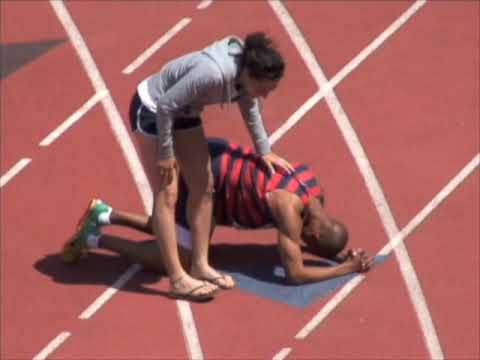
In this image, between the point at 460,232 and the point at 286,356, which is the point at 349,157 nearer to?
the point at 460,232

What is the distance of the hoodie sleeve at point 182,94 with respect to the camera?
29.3 feet

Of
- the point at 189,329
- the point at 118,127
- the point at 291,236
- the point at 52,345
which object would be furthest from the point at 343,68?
the point at 52,345

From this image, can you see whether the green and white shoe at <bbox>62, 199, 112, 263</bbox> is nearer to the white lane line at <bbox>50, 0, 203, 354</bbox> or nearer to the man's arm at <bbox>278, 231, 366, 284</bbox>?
the white lane line at <bbox>50, 0, 203, 354</bbox>

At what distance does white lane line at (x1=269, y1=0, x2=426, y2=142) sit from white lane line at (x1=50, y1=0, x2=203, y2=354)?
1.08 metres

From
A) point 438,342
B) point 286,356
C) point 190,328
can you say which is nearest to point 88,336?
point 190,328

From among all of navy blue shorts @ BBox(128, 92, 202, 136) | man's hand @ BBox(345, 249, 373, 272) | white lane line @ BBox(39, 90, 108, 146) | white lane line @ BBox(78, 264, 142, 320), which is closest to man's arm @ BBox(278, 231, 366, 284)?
man's hand @ BBox(345, 249, 373, 272)

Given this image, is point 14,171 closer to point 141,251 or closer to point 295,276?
point 141,251

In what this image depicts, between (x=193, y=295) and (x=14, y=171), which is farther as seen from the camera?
(x=14, y=171)

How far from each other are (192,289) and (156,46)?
10.6ft

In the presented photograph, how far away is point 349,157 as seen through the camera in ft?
35.6

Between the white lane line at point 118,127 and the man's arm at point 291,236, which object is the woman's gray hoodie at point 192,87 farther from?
the white lane line at point 118,127

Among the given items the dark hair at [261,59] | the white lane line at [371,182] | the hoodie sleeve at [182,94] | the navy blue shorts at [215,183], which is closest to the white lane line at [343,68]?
the white lane line at [371,182]

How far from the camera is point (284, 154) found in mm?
10922

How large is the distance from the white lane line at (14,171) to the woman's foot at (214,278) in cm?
187
